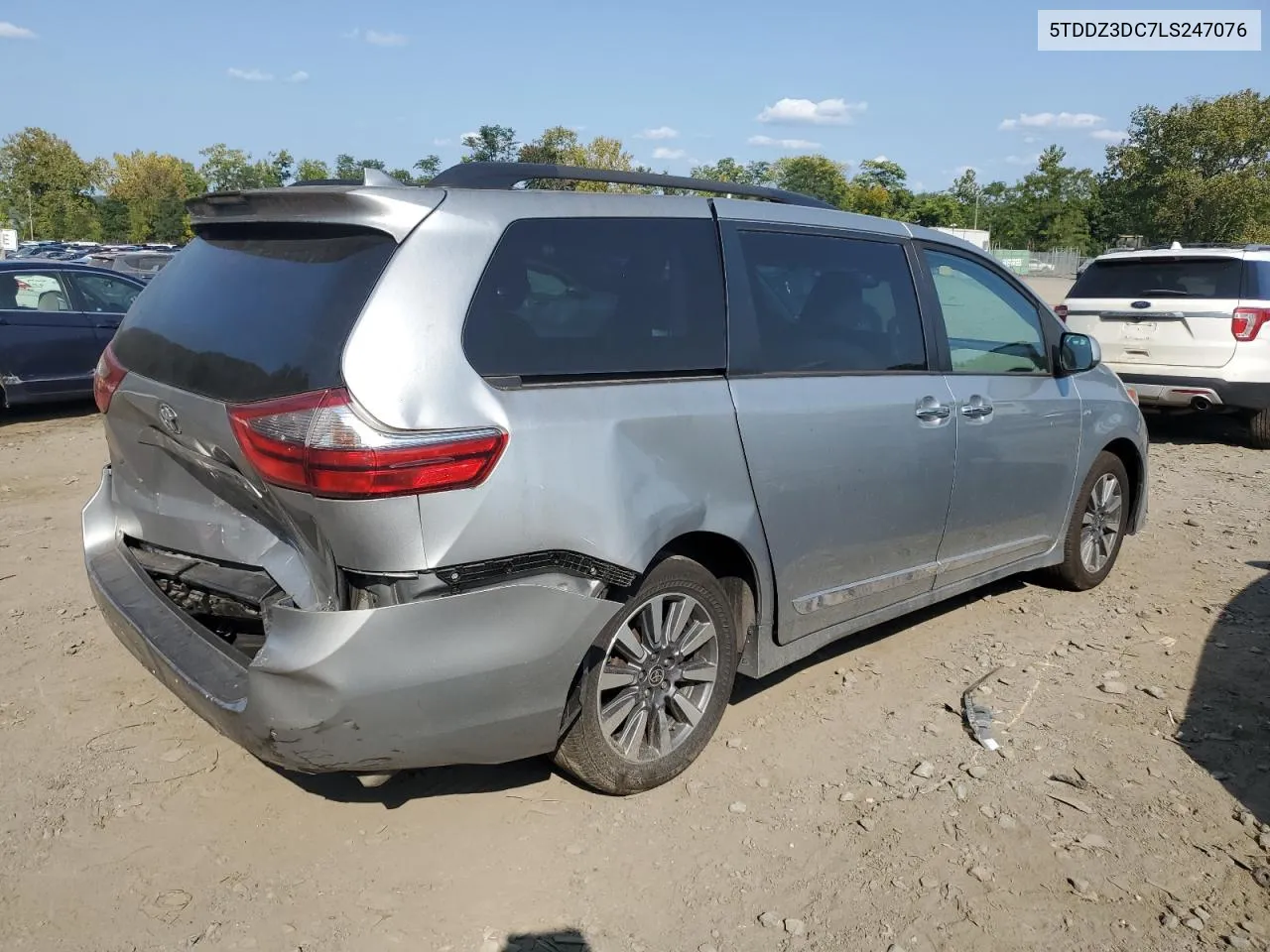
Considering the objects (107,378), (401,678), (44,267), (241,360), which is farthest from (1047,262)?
(401,678)

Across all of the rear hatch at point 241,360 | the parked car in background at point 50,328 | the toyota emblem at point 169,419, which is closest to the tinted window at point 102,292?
the parked car in background at point 50,328

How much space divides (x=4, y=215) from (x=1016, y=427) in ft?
262

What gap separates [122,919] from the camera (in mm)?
2773

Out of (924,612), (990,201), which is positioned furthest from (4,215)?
(990,201)

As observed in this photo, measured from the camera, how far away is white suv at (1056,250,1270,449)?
9148 millimetres

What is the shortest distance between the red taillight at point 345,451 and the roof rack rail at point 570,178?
2.80ft

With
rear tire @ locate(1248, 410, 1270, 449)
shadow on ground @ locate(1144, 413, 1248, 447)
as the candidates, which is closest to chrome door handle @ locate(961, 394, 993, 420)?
rear tire @ locate(1248, 410, 1270, 449)

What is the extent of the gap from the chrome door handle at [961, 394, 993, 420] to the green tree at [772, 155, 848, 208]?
90.2 m

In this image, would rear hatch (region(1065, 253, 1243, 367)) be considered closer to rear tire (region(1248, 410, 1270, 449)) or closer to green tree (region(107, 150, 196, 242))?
rear tire (region(1248, 410, 1270, 449))

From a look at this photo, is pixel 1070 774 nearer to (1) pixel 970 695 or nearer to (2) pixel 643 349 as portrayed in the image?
(1) pixel 970 695

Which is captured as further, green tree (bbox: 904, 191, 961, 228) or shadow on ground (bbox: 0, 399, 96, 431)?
green tree (bbox: 904, 191, 961, 228)

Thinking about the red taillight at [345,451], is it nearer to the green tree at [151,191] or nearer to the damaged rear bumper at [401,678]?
the damaged rear bumper at [401,678]

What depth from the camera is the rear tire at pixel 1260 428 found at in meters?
9.54

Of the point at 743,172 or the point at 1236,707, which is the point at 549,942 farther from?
the point at 743,172
